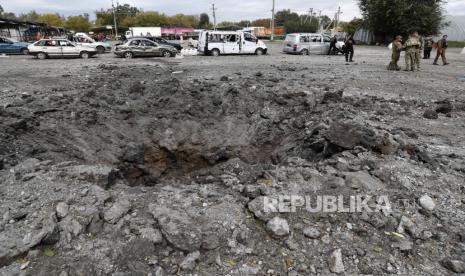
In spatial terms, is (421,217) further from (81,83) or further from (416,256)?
(81,83)

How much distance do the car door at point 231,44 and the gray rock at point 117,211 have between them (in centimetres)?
1821

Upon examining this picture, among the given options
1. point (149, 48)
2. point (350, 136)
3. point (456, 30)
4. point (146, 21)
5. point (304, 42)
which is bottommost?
point (350, 136)

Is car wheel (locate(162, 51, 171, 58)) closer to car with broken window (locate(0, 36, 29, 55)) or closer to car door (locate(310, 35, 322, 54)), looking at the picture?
car door (locate(310, 35, 322, 54))

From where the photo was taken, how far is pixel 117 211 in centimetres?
315

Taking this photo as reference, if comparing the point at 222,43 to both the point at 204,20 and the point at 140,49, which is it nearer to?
the point at 140,49

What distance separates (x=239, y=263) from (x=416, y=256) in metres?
1.57

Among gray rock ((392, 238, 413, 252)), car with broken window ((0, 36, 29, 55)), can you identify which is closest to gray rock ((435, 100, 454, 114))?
gray rock ((392, 238, 413, 252))

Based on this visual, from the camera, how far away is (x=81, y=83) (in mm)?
9625

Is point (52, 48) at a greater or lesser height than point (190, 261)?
greater

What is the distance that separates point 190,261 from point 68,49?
19.3m

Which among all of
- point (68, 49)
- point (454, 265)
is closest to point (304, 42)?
point (68, 49)

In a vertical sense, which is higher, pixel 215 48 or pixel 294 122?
pixel 215 48

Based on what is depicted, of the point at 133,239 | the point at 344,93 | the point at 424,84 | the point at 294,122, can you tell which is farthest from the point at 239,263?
the point at 424,84

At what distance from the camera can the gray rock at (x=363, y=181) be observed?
3.62 metres
